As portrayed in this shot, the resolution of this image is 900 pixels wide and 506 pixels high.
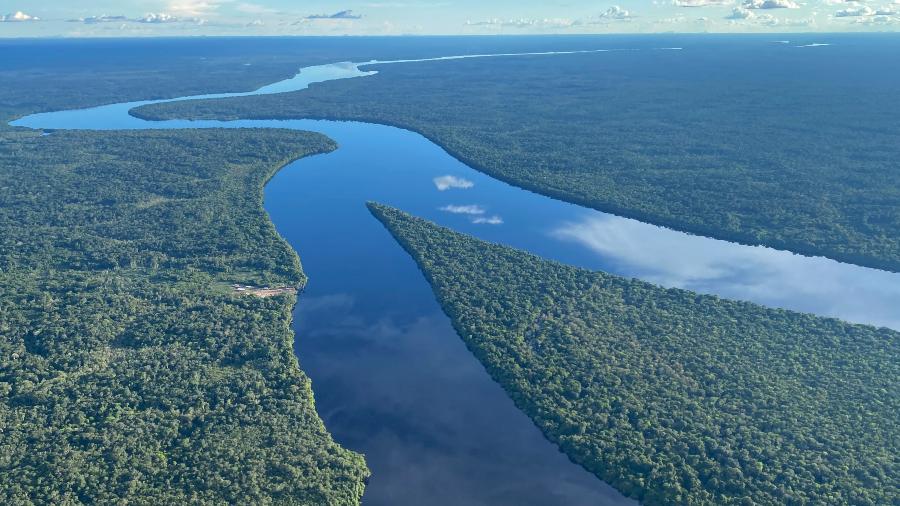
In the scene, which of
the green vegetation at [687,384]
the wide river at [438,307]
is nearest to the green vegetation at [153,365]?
the wide river at [438,307]

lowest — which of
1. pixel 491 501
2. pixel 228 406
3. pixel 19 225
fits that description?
pixel 491 501

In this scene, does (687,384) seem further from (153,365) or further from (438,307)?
(153,365)

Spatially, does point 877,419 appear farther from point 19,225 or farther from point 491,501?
point 19,225

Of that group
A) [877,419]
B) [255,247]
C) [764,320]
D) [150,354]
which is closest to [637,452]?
[877,419]

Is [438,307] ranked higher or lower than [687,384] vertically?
higher

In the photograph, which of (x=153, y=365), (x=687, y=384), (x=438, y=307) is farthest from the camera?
(x=438, y=307)

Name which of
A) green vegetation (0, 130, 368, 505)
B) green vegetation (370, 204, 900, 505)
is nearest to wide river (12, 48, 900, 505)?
green vegetation (370, 204, 900, 505)

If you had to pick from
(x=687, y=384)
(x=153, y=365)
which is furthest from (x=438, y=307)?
(x=153, y=365)
